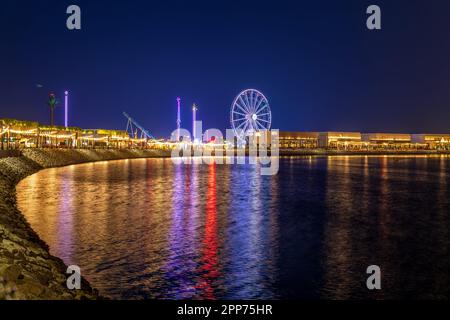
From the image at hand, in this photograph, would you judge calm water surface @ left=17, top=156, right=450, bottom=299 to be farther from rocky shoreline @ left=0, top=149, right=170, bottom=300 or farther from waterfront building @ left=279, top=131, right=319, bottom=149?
waterfront building @ left=279, top=131, right=319, bottom=149

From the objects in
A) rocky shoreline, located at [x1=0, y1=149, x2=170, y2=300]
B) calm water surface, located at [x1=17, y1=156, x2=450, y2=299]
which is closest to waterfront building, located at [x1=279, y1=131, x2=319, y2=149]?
calm water surface, located at [x1=17, y1=156, x2=450, y2=299]

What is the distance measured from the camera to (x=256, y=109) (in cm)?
9462

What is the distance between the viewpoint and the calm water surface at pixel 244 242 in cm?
1149

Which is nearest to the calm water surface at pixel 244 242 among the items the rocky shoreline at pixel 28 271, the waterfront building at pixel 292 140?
the rocky shoreline at pixel 28 271

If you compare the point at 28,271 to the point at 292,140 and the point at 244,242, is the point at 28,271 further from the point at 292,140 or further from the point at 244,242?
the point at 292,140

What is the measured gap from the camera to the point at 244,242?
660 inches

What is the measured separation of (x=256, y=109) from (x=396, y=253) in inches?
3169

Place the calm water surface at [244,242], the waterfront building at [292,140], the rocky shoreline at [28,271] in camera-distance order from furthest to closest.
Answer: the waterfront building at [292,140] → the calm water surface at [244,242] → the rocky shoreline at [28,271]

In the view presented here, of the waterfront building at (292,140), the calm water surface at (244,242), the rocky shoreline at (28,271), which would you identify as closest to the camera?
the rocky shoreline at (28,271)

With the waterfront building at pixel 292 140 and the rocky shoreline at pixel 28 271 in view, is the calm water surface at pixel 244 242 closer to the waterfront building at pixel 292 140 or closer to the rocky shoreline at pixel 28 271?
the rocky shoreline at pixel 28 271

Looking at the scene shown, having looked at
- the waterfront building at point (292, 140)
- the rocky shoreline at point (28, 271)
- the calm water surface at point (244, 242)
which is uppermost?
the waterfront building at point (292, 140)

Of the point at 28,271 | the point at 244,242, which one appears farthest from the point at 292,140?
the point at 28,271

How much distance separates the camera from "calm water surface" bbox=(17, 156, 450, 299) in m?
11.5
